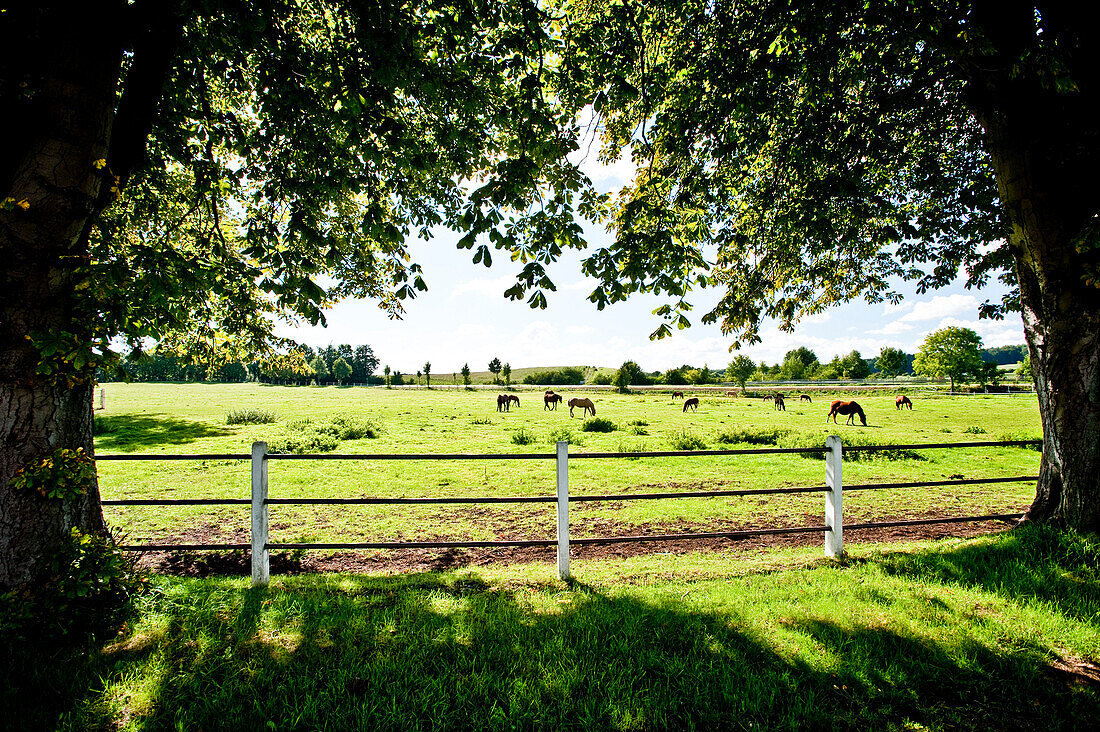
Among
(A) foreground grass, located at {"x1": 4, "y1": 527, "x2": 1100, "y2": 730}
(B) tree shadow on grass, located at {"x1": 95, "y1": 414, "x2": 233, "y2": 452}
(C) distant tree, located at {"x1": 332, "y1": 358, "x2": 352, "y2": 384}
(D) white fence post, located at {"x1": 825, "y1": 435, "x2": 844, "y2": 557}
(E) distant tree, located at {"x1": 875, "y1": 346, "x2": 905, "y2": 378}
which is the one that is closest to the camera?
(A) foreground grass, located at {"x1": 4, "y1": 527, "x2": 1100, "y2": 730}

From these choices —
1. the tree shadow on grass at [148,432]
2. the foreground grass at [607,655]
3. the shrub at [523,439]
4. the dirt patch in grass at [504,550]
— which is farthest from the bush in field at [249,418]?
the foreground grass at [607,655]

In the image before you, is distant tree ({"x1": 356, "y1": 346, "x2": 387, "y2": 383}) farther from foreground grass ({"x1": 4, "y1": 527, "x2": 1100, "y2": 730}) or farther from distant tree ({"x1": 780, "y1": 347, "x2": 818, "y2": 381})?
foreground grass ({"x1": 4, "y1": 527, "x2": 1100, "y2": 730})

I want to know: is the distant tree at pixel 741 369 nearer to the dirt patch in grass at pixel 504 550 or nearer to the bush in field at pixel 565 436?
the bush in field at pixel 565 436

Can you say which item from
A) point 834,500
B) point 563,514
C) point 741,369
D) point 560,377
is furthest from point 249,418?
point 560,377

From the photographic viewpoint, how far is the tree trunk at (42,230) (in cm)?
348

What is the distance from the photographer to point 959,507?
880 cm

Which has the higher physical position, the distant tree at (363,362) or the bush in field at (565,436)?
the distant tree at (363,362)

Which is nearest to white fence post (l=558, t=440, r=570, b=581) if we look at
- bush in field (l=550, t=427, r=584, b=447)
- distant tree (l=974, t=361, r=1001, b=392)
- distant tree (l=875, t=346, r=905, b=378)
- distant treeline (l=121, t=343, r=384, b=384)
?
bush in field (l=550, t=427, r=584, b=447)

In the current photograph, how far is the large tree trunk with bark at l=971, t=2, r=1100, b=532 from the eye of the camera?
5160mm

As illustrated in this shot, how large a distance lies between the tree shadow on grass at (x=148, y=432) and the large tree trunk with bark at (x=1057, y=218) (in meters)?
24.0

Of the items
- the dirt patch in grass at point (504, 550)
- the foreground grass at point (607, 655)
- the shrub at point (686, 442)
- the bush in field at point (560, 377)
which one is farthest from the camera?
the bush in field at point (560, 377)

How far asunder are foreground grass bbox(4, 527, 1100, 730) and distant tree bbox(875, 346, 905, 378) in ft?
391

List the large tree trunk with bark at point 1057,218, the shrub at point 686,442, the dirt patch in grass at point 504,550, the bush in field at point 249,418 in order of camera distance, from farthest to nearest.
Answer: the bush in field at point 249,418, the shrub at point 686,442, the dirt patch in grass at point 504,550, the large tree trunk with bark at point 1057,218

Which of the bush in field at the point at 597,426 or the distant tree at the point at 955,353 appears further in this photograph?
the distant tree at the point at 955,353
